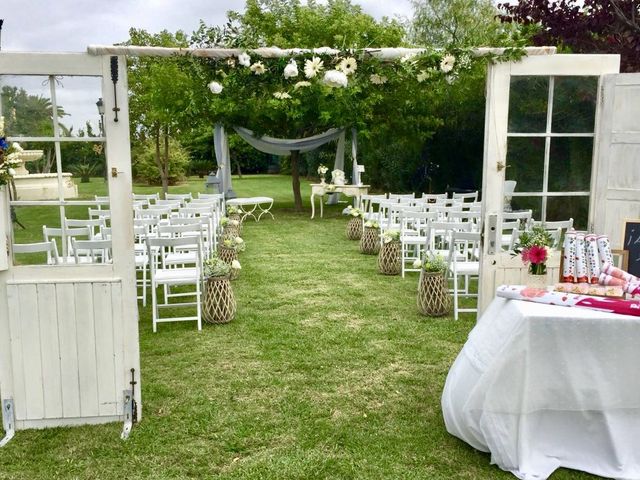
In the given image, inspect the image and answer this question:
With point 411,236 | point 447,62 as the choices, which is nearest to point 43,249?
point 447,62

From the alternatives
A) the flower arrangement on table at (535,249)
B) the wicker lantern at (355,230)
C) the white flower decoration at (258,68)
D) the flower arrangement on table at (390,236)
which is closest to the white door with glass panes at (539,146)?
the flower arrangement on table at (535,249)

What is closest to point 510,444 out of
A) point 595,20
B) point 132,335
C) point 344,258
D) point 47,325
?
point 132,335

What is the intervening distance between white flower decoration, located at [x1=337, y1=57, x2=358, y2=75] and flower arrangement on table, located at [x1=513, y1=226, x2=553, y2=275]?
146 cm

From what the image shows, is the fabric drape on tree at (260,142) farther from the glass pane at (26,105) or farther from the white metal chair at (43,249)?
the glass pane at (26,105)

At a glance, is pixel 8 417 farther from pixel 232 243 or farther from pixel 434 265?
pixel 232 243

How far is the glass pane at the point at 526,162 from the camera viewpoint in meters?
3.72

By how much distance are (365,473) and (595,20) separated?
753cm

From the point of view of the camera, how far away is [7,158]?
9.55ft

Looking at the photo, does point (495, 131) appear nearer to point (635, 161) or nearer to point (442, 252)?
point (635, 161)

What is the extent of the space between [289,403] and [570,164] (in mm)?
2453

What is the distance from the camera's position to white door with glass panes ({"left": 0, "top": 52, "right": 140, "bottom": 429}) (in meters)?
3.10

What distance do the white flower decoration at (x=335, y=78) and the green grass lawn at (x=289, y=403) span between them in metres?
1.46

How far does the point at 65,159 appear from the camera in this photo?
126 inches

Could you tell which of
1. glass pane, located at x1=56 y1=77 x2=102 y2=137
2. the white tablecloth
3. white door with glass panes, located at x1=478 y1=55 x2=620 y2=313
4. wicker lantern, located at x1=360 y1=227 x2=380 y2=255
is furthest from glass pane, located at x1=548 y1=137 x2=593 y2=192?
wicker lantern, located at x1=360 y1=227 x2=380 y2=255
